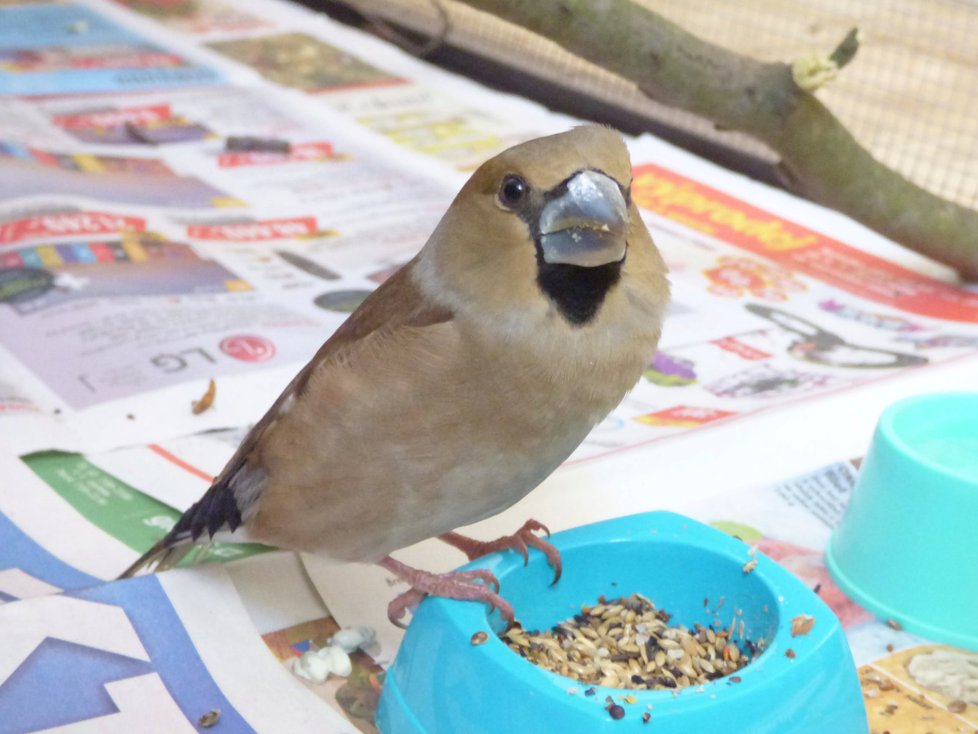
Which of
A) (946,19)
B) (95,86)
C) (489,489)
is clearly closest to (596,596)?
(489,489)

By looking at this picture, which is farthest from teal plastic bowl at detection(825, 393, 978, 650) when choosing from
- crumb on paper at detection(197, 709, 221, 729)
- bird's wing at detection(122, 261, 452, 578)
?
crumb on paper at detection(197, 709, 221, 729)

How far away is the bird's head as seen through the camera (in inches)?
27.0

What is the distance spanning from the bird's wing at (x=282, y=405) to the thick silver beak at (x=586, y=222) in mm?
89

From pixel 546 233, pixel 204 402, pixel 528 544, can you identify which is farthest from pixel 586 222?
pixel 204 402

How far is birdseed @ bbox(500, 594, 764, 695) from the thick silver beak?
24 cm

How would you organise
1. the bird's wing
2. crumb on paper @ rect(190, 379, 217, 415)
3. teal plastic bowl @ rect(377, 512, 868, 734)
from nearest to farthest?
1. teal plastic bowl @ rect(377, 512, 868, 734)
2. the bird's wing
3. crumb on paper @ rect(190, 379, 217, 415)

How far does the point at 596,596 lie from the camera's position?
2.66 ft

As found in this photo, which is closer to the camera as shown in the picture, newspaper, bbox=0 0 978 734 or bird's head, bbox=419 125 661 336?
bird's head, bbox=419 125 661 336

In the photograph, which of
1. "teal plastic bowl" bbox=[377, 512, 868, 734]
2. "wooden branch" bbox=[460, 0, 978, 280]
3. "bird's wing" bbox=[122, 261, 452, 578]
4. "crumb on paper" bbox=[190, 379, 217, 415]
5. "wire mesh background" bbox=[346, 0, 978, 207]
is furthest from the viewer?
"wire mesh background" bbox=[346, 0, 978, 207]

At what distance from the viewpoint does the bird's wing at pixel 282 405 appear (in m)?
0.76

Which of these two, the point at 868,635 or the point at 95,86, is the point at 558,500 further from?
the point at 95,86

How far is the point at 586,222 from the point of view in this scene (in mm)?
678

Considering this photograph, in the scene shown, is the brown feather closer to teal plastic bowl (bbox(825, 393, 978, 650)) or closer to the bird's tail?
the bird's tail

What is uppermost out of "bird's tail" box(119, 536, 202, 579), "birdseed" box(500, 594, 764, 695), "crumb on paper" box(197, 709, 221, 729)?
"birdseed" box(500, 594, 764, 695)
